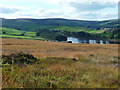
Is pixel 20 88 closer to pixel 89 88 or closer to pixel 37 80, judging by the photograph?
pixel 37 80

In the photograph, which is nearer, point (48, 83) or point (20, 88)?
point (20, 88)

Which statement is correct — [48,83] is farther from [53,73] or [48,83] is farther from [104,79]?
[104,79]

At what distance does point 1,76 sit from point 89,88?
483cm

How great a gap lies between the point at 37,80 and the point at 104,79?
3.68 m

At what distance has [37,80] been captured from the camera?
8.00 metres

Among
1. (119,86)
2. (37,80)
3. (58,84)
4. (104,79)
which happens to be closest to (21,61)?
(37,80)

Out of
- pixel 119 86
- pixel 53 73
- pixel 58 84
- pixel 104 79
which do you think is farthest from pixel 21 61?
pixel 119 86

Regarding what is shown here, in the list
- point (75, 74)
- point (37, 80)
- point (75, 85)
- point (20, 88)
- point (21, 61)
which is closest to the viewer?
point (20, 88)

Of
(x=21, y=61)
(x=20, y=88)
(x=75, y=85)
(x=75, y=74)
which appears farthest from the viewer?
(x=21, y=61)

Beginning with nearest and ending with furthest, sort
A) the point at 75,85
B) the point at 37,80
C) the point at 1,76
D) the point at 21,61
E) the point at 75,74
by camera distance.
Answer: the point at 75,85, the point at 37,80, the point at 1,76, the point at 75,74, the point at 21,61

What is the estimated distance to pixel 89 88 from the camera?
23.6ft

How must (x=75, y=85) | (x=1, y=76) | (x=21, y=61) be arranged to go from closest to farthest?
1. (x=75, y=85)
2. (x=1, y=76)
3. (x=21, y=61)

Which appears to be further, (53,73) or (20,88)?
(53,73)

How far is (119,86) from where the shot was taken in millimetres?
7809
